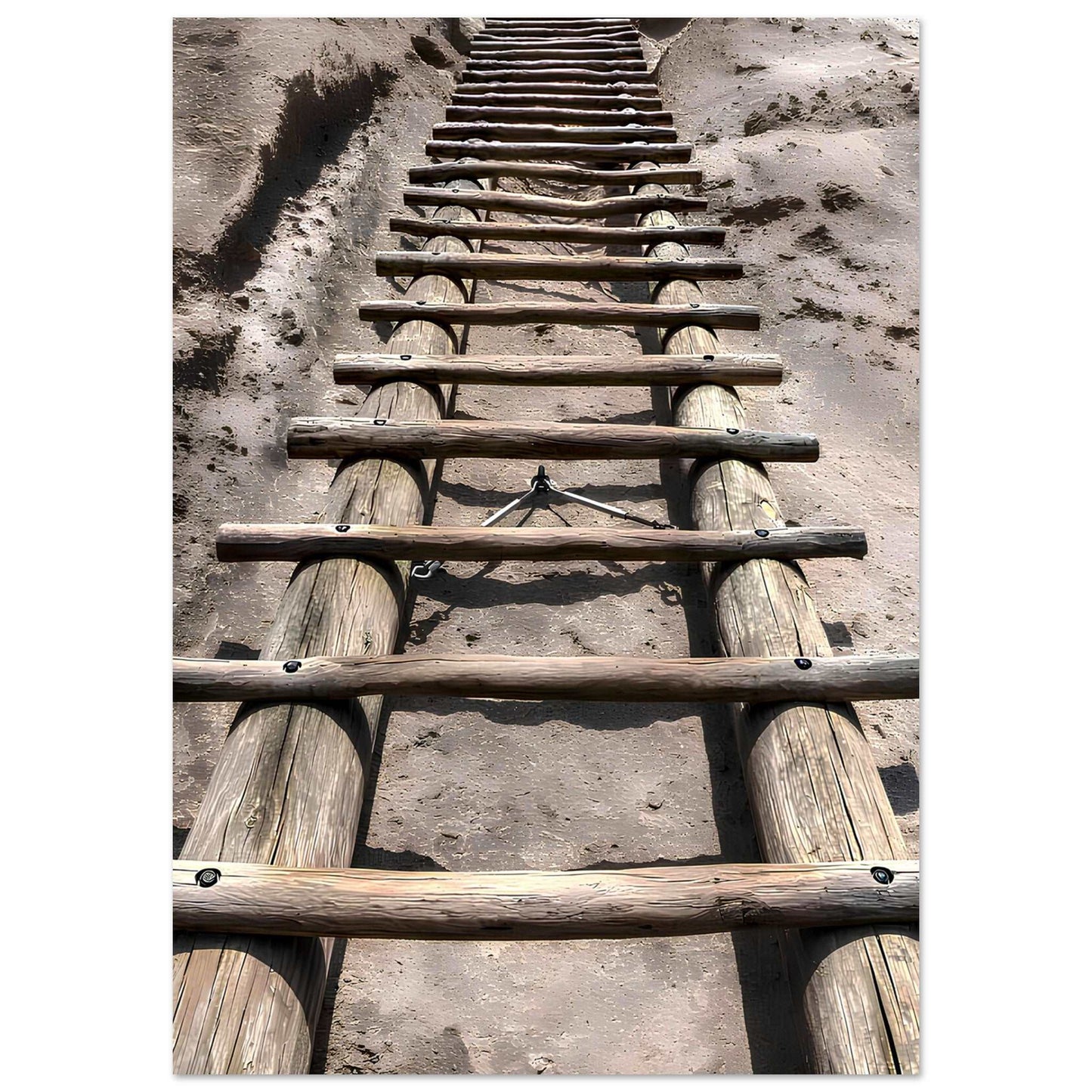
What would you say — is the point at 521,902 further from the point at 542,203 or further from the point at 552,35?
the point at 552,35

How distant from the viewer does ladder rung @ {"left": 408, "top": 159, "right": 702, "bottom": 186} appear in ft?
13.5

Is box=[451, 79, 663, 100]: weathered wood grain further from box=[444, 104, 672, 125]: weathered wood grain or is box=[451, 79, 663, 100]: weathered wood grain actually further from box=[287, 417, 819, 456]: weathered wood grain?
box=[287, 417, 819, 456]: weathered wood grain

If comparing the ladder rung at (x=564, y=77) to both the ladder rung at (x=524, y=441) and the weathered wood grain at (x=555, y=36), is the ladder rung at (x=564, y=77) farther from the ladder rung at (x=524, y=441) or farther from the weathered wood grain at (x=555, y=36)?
the ladder rung at (x=524, y=441)

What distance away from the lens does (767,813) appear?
179 cm

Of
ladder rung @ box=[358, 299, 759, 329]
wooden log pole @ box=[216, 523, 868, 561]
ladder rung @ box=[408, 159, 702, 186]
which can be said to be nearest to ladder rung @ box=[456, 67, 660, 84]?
ladder rung @ box=[408, 159, 702, 186]

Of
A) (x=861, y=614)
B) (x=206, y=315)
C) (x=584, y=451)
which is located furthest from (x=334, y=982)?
(x=206, y=315)

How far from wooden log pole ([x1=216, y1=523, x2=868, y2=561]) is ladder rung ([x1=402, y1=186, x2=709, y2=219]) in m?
2.16

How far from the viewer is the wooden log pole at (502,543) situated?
2195mm

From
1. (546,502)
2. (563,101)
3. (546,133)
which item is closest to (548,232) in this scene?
(546,133)

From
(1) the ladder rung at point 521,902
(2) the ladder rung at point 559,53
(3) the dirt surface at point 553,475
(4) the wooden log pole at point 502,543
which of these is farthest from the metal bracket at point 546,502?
(2) the ladder rung at point 559,53

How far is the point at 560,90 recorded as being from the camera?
16.1 feet

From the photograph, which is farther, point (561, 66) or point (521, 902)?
point (561, 66)

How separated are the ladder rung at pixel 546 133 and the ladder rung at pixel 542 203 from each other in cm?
60

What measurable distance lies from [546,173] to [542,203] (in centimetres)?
32
